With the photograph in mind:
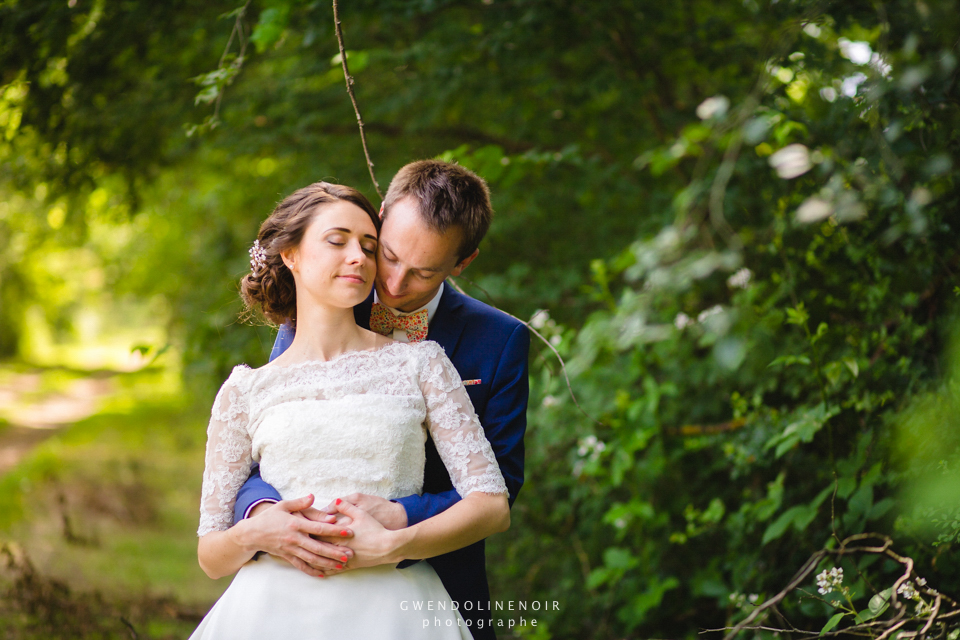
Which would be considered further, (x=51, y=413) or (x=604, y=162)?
(x=51, y=413)

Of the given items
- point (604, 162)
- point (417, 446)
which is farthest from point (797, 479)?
point (604, 162)

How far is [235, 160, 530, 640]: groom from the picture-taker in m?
1.96

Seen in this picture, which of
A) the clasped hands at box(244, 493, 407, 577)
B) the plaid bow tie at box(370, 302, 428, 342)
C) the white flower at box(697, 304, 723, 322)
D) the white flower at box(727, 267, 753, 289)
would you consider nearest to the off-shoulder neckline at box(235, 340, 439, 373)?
the plaid bow tie at box(370, 302, 428, 342)

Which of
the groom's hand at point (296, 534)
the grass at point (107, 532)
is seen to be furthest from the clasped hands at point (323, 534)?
the grass at point (107, 532)

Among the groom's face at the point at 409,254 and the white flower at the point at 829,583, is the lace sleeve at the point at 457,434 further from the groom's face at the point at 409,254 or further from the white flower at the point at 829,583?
the white flower at the point at 829,583

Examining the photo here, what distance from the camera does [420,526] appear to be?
1.66 metres

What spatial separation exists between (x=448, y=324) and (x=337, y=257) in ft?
1.55

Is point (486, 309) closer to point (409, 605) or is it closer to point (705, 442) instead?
point (409, 605)

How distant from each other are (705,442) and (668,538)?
1.88 feet

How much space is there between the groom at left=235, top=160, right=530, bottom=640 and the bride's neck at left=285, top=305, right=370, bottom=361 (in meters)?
0.16

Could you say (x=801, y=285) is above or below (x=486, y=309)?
below

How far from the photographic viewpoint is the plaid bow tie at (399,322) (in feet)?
6.65

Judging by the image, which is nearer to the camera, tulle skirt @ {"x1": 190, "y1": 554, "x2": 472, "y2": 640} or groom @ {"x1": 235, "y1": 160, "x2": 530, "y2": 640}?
tulle skirt @ {"x1": 190, "y1": 554, "x2": 472, "y2": 640}

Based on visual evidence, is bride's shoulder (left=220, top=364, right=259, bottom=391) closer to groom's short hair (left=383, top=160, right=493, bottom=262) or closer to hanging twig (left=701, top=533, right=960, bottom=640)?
groom's short hair (left=383, top=160, right=493, bottom=262)
